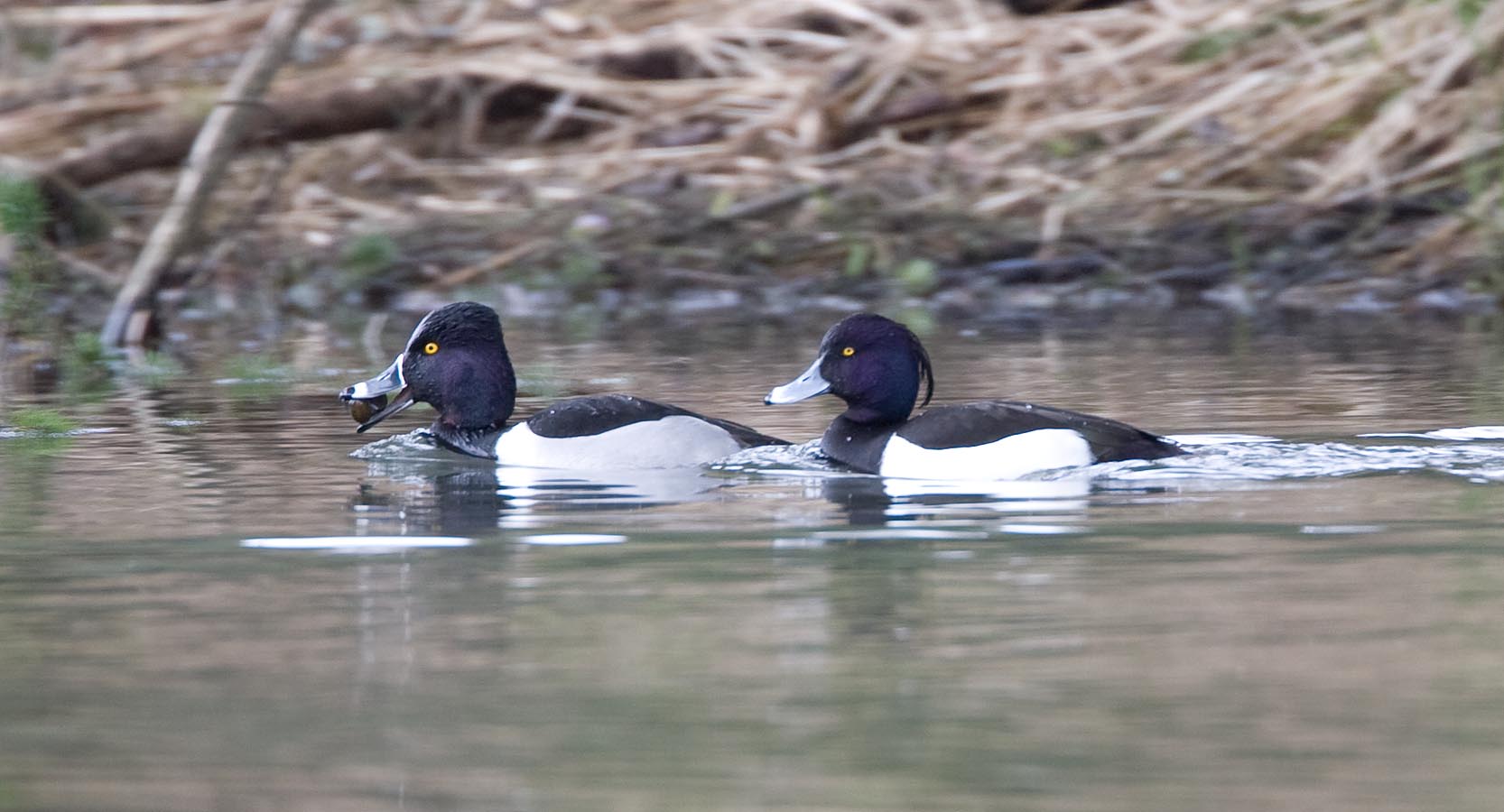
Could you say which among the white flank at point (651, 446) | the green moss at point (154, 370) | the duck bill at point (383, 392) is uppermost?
the green moss at point (154, 370)

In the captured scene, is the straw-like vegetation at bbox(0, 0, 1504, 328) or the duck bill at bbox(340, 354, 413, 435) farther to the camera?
the straw-like vegetation at bbox(0, 0, 1504, 328)

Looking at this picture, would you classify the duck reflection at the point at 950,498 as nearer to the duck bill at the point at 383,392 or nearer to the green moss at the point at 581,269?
the duck bill at the point at 383,392

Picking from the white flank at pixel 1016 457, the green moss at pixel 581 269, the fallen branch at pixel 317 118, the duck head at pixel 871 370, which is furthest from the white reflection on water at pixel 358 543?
the green moss at pixel 581 269

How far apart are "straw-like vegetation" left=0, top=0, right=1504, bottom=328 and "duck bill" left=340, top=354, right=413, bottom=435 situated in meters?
4.99

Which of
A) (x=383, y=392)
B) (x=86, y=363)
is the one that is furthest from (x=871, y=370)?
(x=86, y=363)

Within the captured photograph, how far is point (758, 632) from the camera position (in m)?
4.73

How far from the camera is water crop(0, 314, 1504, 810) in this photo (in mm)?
3645

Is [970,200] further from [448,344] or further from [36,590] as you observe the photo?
[36,590]

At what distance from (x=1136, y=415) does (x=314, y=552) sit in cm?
392

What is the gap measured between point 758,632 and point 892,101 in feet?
41.2

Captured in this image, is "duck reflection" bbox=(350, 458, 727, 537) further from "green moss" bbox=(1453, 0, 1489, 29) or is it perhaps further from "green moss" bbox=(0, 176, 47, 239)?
"green moss" bbox=(1453, 0, 1489, 29)

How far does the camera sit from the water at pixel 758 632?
12.0 ft

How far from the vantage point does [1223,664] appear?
4297mm

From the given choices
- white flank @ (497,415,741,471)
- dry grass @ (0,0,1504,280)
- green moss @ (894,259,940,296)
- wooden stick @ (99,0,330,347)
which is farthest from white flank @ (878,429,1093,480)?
green moss @ (894,259,940,296)
